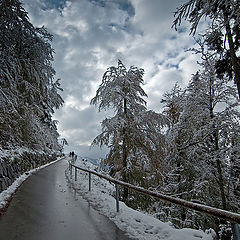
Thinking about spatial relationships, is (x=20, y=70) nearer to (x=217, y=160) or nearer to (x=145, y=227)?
(x=145, y=227)

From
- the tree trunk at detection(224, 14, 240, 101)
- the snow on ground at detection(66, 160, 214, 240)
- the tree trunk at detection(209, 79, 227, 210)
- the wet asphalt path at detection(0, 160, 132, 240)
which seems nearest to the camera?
the snow on ground at detection(66, 160, 214, 240)

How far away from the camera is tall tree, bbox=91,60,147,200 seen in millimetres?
9945

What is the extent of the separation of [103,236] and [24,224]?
1.95m

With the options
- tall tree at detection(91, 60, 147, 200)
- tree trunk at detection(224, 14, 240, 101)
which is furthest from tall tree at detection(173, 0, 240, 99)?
tall tree at detection(91, 60, 147, 200)

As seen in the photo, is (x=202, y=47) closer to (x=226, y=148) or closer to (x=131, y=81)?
(x=131, y=81)

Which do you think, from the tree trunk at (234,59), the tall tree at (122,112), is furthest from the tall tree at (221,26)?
the tall tree at (122,112)

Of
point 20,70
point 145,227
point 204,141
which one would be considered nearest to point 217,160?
point 204,141

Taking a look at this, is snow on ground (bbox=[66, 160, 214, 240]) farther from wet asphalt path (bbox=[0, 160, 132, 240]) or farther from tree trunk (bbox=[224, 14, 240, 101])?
tree trunk (bbox=[224, 14, 240, 101])

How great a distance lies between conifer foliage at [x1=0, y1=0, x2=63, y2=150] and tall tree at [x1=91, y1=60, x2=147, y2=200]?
11.5 feet

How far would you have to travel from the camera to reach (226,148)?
7602 millimetres

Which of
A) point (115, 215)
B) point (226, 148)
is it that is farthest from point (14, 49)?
point (226, 148)

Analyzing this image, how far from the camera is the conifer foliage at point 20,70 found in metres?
7.93

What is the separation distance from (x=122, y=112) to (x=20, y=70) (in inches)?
226

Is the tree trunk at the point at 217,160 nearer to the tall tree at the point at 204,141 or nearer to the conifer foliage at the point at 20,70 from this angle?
the tall tree at the point at 204,141
